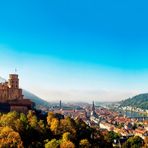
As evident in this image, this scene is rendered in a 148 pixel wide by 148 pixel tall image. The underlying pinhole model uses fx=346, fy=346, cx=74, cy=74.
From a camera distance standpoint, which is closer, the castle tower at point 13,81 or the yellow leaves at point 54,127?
the yellow leaves at point 54,127

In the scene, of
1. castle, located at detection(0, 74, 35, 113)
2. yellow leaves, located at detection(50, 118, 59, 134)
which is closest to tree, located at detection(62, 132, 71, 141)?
yellow leaves, located at detection(50, 118, 59, 134)

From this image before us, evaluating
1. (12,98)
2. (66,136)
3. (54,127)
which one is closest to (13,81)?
(12,98)

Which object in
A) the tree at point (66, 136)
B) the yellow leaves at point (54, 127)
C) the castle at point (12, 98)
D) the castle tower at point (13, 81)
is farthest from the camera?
the castle tower at point (13, 81)

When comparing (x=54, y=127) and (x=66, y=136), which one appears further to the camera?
(x=54, y=127)

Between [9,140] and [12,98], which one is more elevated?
[12,98]

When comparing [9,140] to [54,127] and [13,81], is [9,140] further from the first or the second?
[13,81]

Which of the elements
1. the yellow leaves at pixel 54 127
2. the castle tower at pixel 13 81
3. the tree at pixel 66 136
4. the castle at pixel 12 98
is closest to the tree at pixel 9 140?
the tree at pixel 66 136

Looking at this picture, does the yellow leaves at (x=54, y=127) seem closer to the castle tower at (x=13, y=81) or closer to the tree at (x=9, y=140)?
the tree at (x=9, y=140)

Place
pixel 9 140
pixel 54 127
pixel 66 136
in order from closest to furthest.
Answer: pixel 9 140
pixel 66 136
pixel 54 127

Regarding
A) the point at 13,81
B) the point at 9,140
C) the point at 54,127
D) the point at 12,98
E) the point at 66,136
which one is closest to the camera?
the point at 9,140
